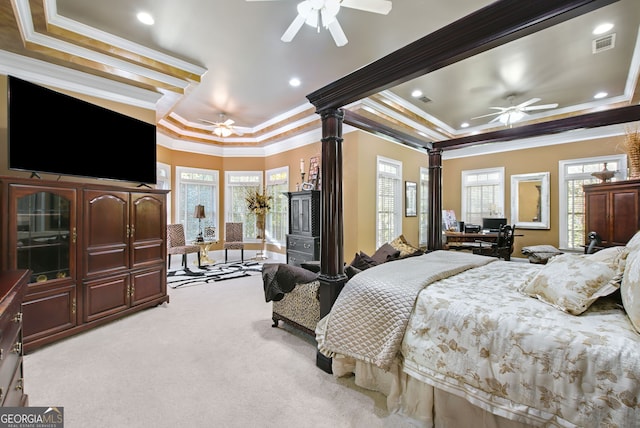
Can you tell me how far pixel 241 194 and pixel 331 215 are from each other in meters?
5.56

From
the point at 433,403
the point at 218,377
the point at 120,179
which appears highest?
the point at 120,179

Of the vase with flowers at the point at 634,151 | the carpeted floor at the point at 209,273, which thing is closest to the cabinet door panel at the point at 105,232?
the carpeted floor at the point at 209,273

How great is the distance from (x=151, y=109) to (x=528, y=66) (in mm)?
5412

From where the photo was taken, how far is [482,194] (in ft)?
23.0

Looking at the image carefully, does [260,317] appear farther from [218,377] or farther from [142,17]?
[142,17]

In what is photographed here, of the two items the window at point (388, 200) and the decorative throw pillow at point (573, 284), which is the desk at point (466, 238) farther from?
the decorative throw pillow at point (573, 284)

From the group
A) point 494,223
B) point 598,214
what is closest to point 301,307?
point 598,214

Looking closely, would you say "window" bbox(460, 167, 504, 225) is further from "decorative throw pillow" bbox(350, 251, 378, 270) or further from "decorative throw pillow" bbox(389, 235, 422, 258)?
"decorative throw pillow" bbox(350, 251, 378, 270)

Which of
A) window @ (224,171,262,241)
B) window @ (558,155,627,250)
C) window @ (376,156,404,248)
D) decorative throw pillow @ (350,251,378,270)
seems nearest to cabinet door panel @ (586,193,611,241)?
window @ (558,155,627,250)

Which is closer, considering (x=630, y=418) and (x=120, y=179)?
(x=630, y=418)

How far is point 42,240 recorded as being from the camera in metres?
2.63

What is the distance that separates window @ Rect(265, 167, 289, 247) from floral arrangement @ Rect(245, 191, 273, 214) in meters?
0.18

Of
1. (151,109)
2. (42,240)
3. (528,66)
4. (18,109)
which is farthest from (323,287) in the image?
(528,66)

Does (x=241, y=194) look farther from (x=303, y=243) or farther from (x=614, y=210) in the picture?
(x=614, y=210)
